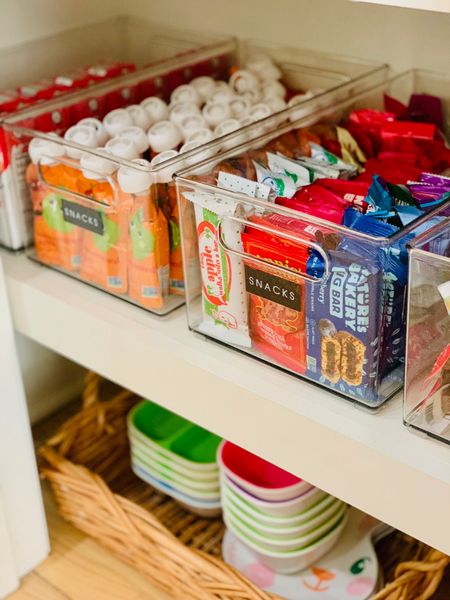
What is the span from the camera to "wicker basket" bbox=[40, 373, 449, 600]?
1199 mm

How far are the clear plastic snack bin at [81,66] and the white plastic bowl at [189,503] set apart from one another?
1.60 ft

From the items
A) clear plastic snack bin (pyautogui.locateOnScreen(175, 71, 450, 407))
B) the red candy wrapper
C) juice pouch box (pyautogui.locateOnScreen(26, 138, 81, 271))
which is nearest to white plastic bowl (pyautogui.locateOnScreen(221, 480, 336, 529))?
clear plastic snack bin (pyautogui.locateOnScreen(175, 71, 450, 407))

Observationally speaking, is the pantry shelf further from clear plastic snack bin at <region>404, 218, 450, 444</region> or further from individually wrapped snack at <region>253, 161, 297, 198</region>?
individually wrapped snack at <region>253, 161, 297, 198</region>

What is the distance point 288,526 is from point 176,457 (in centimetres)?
25

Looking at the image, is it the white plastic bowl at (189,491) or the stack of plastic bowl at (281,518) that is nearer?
the stack of plastic bowl at (281,518)

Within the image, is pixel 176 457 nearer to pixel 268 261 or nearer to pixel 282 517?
pixel 282 517

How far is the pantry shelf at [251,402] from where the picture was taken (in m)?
0.94

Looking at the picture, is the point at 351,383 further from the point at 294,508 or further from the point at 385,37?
the point at 385,37

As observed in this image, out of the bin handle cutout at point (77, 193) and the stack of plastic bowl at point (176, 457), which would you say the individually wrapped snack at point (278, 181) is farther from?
the stack of plastic bowl at point (176, 457)

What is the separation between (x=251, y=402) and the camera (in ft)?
3.48

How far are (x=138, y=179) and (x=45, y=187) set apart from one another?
22 cm

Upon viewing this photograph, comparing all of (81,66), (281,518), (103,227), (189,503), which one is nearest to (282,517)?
(281,518)

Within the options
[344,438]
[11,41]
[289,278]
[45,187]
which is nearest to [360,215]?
[289,278]

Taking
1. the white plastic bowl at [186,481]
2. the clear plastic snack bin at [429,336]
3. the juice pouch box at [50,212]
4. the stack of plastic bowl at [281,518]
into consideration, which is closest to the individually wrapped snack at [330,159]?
the clear plastic snack bin at [429,336]
